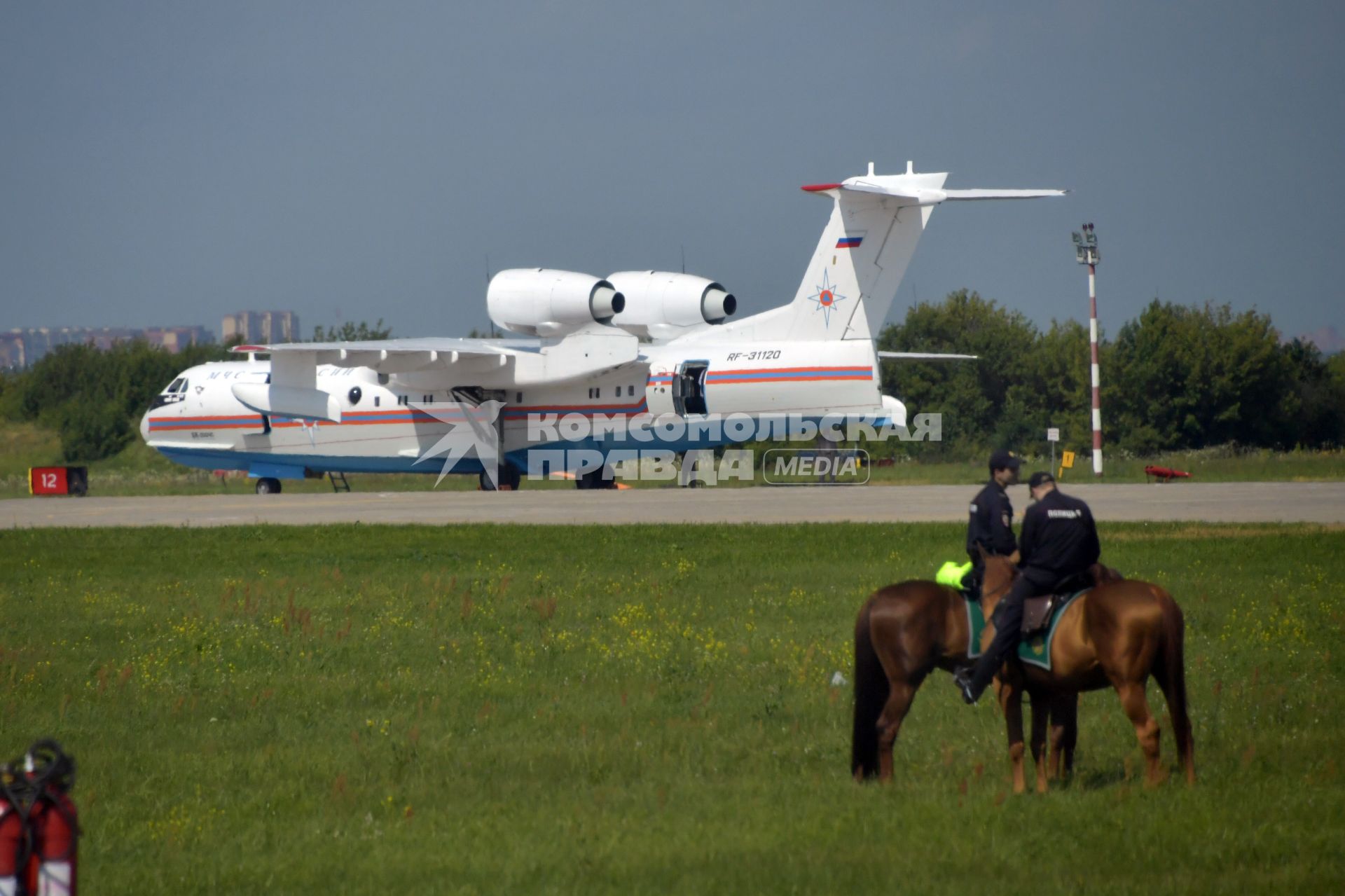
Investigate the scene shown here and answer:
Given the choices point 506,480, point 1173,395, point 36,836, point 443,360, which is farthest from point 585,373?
point 1173,395

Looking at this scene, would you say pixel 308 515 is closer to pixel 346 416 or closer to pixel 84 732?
pixel 346 416

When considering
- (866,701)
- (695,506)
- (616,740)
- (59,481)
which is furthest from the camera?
(59,481)

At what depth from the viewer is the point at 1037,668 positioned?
8.25 meters

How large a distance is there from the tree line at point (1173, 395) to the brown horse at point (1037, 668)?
51427 millimetres

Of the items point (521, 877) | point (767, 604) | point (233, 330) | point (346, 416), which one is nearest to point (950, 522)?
point (767, 604)

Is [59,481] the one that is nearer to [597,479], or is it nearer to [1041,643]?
[597,479]

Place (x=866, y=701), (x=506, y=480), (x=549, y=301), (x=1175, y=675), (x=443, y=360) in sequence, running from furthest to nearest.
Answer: (x=506, y=480), (x=443, y=360), (x=549, y=301), (x=866, y=701), (x=1175, y=675)

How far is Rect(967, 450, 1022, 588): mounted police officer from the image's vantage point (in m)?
8.73

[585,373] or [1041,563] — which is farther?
[585,373]

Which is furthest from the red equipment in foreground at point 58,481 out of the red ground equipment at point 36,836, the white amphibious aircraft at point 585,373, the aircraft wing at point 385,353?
the red ground equipment at point 36,836

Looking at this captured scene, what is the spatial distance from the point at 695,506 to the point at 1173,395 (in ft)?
138

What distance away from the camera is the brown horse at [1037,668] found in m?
7.92

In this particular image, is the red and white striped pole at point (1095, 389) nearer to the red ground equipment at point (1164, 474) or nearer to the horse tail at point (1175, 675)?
the red ground equipment at point (1164, 474)

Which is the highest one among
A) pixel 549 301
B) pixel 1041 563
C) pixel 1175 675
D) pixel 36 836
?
pixel 549 301
